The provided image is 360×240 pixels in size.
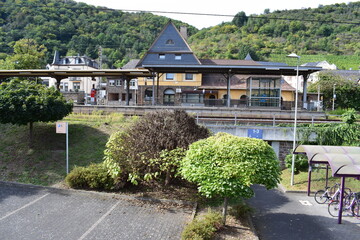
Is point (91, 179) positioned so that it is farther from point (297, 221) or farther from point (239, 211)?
point (297, 221)

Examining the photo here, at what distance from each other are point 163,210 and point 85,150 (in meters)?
6.85

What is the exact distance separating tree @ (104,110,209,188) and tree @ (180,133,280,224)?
162 cm

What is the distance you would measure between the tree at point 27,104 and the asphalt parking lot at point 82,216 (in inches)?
139

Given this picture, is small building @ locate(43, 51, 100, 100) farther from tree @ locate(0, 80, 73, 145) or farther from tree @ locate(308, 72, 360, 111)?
tree @ locate(0, 80, 73, 145)

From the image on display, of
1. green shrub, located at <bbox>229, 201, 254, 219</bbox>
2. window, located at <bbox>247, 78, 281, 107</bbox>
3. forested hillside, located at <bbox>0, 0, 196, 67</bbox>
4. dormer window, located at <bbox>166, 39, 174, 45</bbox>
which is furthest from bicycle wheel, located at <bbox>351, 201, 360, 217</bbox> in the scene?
forested hillside, located at <bbox>0, 0, 196, 67</bbox>

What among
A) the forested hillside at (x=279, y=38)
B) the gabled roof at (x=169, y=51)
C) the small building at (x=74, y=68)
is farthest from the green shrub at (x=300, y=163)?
the forested hillside at (x=279, y=38)

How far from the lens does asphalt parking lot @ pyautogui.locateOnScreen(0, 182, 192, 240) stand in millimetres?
7906

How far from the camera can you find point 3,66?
37625 millimetres

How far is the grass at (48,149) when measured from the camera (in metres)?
12.6

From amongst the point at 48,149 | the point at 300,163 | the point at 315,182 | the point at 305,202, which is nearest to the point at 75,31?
the point at 48,149

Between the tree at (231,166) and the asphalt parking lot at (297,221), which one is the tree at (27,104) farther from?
the asphalt parking lot at (297,221)

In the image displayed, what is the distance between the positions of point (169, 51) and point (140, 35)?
71638mm

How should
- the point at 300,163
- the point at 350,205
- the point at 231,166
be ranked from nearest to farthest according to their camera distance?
1. the point at 231,166
2. the point at 350,205
3. the point at 300,163

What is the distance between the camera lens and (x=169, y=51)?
40.7m
